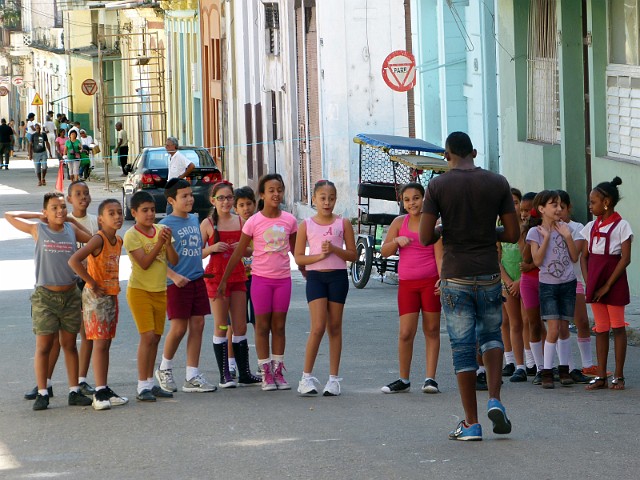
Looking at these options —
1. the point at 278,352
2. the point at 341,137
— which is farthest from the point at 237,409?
the point at 341,137

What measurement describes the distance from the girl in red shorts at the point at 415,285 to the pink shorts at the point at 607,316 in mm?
1215

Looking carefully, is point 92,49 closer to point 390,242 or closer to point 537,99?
point 537,99

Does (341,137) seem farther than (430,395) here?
Yes

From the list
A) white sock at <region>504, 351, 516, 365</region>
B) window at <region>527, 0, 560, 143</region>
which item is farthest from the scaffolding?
white sock at <region>504, 351, 516, 365</region>

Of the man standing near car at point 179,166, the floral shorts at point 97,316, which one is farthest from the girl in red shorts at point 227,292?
the man standing near car at point 179,166

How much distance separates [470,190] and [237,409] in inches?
99.5

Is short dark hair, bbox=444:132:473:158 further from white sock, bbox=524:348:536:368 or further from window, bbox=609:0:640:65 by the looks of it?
window, bbox=609:0:640:65

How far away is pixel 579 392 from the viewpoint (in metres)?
10.3

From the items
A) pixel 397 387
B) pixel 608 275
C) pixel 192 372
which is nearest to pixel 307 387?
pixel 397 387

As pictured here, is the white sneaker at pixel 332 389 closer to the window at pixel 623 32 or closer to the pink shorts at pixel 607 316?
the pink shorts at pixel 607 316

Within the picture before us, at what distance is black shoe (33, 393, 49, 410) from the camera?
Result: 32.6ft

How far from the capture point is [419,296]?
10297 millimetres

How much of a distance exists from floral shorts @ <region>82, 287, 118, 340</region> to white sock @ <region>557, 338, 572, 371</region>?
3.28 meters

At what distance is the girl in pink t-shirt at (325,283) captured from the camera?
10.3 meters
